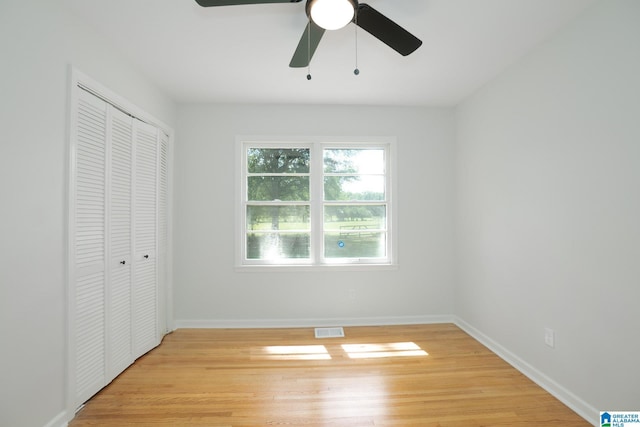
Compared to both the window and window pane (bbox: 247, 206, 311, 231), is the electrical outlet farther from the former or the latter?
window pane (bbox: 247, 206, 311, 231)

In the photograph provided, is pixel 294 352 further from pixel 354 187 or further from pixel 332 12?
pixel 332 12

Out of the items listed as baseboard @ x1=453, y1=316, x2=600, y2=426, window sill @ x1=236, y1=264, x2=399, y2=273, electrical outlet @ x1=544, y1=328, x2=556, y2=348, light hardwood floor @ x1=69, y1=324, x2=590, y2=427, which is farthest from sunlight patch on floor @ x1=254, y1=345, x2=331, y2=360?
electrical outlet @ x1=544, y1=328, x2=556, y2=348

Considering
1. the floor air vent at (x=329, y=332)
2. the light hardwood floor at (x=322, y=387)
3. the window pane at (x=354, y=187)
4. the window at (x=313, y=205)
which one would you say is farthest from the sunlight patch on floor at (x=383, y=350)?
the window pane at (x=354, y=187)

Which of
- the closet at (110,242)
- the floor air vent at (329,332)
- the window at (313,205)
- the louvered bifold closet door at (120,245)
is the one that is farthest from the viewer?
the window at (313,205)

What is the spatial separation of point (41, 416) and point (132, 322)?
0.90 meters

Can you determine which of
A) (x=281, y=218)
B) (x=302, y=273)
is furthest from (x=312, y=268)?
(x=281, y=218)

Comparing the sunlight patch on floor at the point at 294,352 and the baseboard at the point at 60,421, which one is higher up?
the baseboard at the point at 60,421

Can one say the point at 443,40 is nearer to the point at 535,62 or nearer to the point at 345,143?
the point at 535,62

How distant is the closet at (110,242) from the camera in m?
1.94

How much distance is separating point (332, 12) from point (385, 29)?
414 mm

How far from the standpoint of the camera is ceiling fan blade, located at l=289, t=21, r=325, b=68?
1694 mm

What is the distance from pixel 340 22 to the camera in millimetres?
1473

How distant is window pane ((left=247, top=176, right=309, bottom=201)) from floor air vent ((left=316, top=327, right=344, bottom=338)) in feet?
5.08

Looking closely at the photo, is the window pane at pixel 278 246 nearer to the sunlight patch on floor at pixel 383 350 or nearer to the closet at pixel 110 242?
the closet at pixel 110 242
